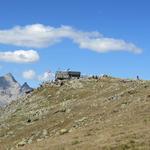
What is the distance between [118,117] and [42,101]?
172 feet

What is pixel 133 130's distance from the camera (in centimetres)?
4950

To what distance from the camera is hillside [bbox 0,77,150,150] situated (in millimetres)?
48406

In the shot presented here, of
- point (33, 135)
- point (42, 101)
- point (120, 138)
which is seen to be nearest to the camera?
point (120, 138)

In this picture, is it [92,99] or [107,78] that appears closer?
[92,99]

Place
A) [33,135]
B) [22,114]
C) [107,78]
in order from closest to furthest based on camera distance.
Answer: [33,135], [22,114], [107,78]

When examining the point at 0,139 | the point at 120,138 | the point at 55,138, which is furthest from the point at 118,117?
the point at 0,139

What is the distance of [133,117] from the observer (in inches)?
2248

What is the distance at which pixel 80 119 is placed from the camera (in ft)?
234

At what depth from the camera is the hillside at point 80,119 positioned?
4841 centimetres

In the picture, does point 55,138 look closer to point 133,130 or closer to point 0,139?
point 133,130

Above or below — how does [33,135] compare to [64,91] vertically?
below

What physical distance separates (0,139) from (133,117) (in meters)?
29.9

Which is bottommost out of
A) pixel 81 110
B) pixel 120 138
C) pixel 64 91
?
pixel 120 138

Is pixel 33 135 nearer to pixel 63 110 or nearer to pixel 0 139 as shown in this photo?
pixel 0 139
